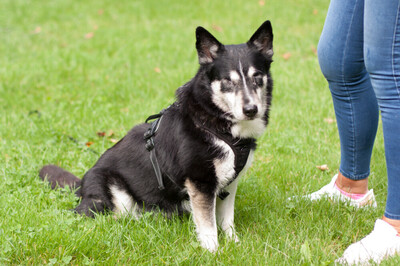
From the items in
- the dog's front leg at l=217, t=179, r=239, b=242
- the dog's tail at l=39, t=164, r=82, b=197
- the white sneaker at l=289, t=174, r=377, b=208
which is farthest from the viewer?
the dog's tail at l=39, t=164, r=82, b=197

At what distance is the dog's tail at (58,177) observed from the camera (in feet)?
11.2

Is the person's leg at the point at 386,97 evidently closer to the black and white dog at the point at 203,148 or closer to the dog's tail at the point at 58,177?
the black and white dog at the point at 203,148

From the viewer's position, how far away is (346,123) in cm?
298

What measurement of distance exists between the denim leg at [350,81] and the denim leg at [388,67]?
0.35 meters

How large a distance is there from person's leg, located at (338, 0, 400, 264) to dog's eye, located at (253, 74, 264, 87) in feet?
2.14

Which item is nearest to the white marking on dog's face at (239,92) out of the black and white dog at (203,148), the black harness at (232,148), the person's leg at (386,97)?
the black and white dog at (203,148)

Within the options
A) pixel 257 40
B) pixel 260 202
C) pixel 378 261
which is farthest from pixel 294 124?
pixel 378 261

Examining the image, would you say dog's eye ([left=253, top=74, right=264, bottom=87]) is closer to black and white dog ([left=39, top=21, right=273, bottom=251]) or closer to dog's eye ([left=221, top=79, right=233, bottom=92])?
black and white dog ([left=39, top=21, right=273, bottom=251])

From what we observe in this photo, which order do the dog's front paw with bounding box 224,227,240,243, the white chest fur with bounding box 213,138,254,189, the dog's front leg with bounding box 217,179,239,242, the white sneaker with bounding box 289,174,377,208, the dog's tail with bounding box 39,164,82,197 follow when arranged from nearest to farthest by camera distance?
the white chest fur with bounding box 213,138,254,189 → the dog's front paw with bounding box 224,227,240,243 → the dog's front leg with bounding box 217,179,239,242 → the white sneaker with bounding box 289,174,377,208 → the dog's tail with bounding box 39,164,82,197

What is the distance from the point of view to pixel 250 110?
2.51 m

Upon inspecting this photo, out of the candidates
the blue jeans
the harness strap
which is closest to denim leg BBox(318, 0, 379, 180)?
the blue jeans

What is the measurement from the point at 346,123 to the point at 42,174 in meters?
2.50

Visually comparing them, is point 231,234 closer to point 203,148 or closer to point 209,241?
point 209,241

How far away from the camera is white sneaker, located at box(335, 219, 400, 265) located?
7.82 feet
